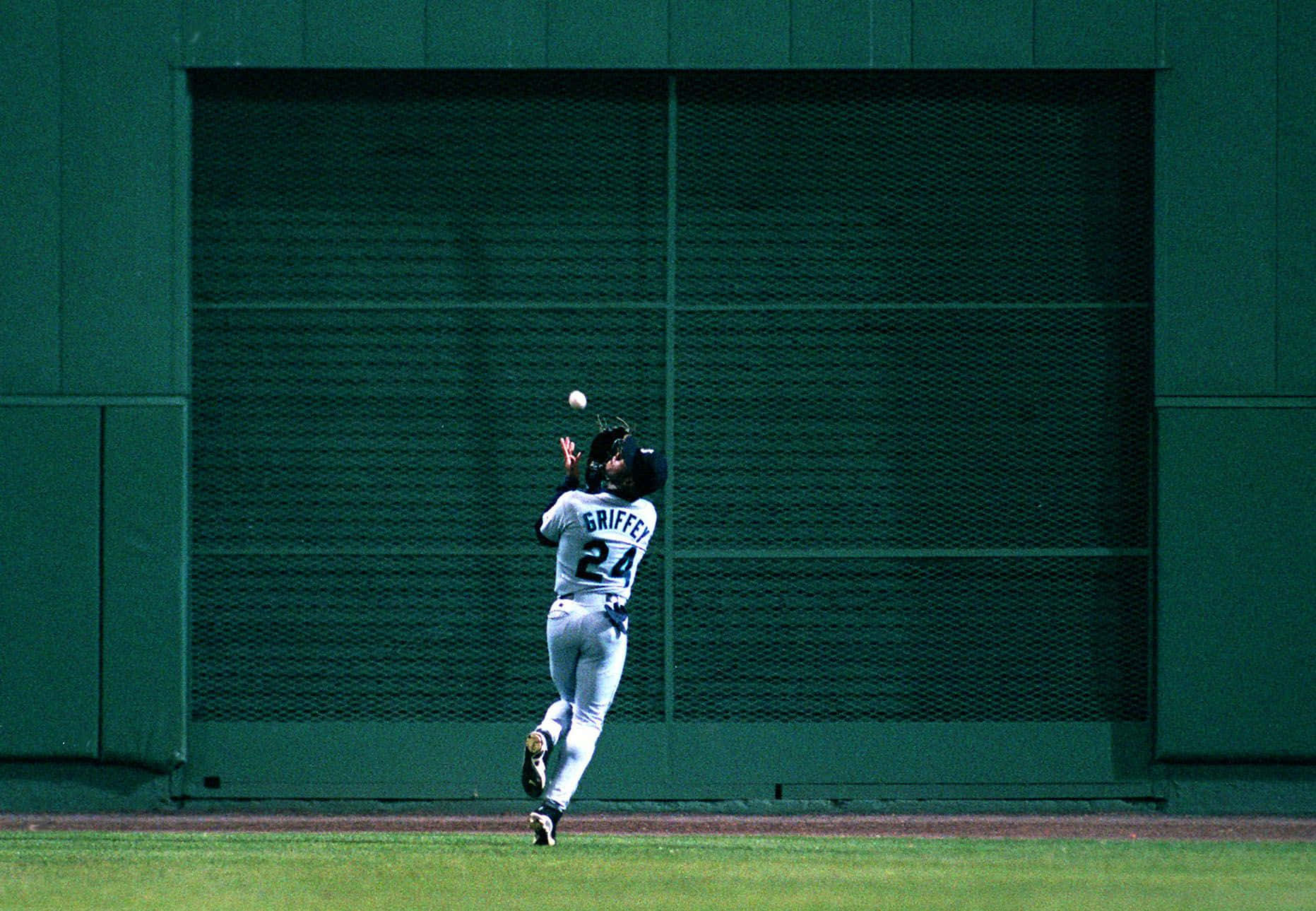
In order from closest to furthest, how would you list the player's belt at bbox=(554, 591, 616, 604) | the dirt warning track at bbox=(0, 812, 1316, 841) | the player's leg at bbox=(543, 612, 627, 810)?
the player's leg at bbox=(543, 612, 627, 810), the player's belt at bbox=(554, 591, 616, 604), the dirt warning track at bbox=(0, 812, 1316, 841)

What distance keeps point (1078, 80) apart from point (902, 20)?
122 cm

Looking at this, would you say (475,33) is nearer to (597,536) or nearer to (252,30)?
(252,30)

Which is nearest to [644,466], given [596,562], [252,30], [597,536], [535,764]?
[597,536]

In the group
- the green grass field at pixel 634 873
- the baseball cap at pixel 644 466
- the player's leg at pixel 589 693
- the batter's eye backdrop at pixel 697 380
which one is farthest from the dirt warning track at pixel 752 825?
the baseball cap at pixel 644 466

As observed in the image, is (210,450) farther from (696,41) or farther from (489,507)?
(696,41)

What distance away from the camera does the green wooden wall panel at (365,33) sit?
12711 millimetres

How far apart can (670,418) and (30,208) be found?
427 centimetres

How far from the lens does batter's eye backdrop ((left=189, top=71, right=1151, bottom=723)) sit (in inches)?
508

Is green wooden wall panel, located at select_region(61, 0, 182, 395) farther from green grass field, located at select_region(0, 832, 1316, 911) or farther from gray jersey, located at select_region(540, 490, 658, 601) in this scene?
gray jersey, located at select_region(540, 490, 658, 601)

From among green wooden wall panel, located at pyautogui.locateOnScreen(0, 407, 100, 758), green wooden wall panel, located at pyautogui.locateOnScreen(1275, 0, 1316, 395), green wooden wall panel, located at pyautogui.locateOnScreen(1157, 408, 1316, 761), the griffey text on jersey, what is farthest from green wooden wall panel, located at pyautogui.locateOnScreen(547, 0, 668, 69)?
green wooden wall panel, located at pyautogui.locateOnScreen(1157, 408, 1316, 761)

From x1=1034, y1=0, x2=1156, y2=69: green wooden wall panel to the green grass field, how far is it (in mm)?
4884

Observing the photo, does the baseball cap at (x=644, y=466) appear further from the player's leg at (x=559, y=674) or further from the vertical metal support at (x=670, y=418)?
the vertical metal support at (x=670, y=418)

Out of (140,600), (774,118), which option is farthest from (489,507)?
(774,118)

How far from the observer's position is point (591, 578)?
11.0 metres
